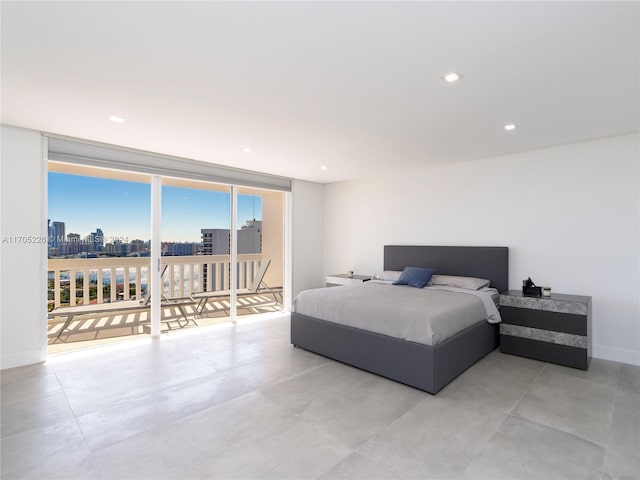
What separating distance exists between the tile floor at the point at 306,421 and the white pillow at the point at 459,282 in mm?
964

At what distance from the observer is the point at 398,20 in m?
1.72

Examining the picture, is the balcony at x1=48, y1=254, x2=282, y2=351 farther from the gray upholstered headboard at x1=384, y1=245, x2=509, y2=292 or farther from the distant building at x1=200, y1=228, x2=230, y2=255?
the gray upholstered headboard at x1=384, y1=245, x2=509, y2=292

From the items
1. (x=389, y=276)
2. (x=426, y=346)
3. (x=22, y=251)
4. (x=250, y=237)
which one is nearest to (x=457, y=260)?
(x=389, y=276)

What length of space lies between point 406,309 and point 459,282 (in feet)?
5.03

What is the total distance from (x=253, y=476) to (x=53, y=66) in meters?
2.88

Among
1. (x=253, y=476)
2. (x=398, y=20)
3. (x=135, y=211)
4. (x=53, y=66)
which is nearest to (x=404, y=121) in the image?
(x=398, y=20)

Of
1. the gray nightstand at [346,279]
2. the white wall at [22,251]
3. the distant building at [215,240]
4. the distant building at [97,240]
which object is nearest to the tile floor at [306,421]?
the white wall at [22,251]

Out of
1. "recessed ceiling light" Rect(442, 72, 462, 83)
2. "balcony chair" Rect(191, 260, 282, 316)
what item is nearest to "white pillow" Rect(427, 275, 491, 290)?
"recessed ceiling light" Rect(442, 72, 462, 83)

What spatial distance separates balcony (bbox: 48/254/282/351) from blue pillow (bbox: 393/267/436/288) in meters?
2.81

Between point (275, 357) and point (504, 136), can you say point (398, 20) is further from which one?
point (275, 357)

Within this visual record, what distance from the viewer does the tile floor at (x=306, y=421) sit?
1939 millimetres

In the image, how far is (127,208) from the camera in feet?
15.3

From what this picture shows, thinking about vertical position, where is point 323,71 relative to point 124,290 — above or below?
above

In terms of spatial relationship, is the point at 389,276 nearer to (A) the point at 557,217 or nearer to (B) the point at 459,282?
(B) the point at 459,282
